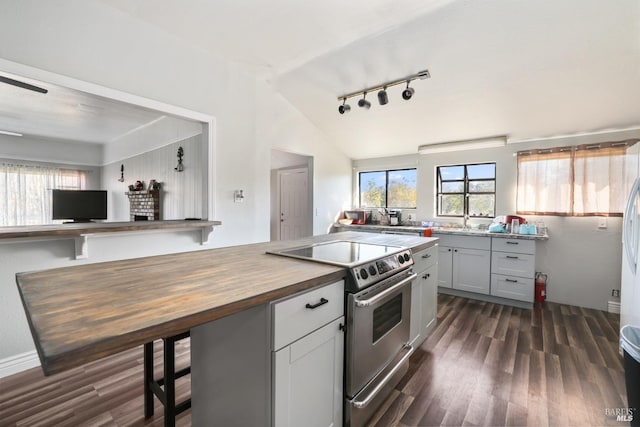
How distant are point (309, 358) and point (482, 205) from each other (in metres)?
3.95

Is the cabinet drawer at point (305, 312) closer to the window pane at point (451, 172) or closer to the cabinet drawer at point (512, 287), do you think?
the cabinet drawer at point (512, 287)

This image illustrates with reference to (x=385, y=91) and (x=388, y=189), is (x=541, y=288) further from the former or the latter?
(x=385, y=91)

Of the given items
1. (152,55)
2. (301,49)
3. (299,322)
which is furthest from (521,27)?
(152,55)


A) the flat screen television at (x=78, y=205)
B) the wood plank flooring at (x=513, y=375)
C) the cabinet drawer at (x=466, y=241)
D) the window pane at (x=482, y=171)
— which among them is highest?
the window pane at (x=482, y=171)

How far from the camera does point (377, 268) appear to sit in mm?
1632

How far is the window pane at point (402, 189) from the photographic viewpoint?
16.3 feet

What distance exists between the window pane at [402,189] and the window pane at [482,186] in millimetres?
919

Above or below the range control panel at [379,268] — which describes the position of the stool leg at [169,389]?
below

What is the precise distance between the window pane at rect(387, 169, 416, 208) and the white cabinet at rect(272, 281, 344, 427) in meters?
3.89

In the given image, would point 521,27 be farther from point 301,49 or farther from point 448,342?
point 448,342

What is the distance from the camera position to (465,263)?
12.6 ft

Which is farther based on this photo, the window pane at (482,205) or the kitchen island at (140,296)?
the window pane at (482,205)

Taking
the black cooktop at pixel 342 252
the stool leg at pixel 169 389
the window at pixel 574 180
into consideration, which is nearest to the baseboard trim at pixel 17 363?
the stool leg at pixel 169 389

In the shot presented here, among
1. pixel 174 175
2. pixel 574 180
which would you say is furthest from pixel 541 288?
pixel 174 175
